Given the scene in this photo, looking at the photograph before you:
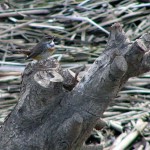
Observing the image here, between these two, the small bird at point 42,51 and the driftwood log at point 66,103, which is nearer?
the driftwood log at point 66,103

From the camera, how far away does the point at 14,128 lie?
6121 mm

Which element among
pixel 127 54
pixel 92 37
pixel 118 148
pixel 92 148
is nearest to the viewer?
pixel 127 54

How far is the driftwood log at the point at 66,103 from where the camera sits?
5922mm

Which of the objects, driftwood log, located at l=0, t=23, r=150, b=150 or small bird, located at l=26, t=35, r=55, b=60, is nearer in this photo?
driftwood log, located at l=0, t=23, r=150, b=150

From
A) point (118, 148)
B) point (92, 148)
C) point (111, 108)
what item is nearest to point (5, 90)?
point (111, 108)

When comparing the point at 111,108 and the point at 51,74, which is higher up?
the point at 51,74

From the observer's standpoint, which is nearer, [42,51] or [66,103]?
[66,103]

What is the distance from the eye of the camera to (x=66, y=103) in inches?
240

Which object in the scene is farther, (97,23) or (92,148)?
(97,23)

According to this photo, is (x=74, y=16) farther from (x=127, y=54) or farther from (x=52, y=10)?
(x=127, y=54)

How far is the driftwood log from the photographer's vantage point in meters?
5.92

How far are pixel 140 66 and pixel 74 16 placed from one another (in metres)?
4.32

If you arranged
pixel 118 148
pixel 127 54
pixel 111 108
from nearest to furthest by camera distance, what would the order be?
pixel 127 54 < pixel 118 148 < pixel 111 108

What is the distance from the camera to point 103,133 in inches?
311
